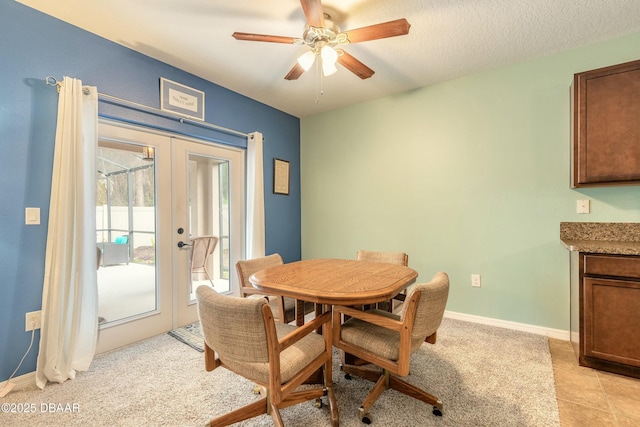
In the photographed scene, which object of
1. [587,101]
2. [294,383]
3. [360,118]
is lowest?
[294,383]

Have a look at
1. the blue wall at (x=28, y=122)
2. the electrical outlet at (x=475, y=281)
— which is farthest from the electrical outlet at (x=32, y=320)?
the electrical outlet at (x=475, y=281)

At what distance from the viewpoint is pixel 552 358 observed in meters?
2.21

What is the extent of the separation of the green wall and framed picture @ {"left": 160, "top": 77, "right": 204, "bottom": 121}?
1698 millimetres

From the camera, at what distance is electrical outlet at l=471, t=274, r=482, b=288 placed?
2926 mm

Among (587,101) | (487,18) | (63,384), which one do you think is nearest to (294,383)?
(63,384)

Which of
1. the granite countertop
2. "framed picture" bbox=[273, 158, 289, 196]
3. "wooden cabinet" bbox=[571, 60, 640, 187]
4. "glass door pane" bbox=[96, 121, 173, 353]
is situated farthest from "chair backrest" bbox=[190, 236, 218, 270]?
"wooden cabinet" bbox=[571, 60, 640, 187]

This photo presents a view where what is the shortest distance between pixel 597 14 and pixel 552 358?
8.26ft

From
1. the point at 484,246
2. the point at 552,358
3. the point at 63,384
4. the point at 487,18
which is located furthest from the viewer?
the point at 484,246

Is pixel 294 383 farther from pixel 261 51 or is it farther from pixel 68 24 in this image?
→ pixel 68 24

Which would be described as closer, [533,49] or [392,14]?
[392,14]

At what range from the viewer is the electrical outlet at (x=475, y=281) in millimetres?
2926

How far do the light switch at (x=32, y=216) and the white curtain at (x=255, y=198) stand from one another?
5.78 feet

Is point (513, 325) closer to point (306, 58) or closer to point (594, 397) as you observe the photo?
point (594, 397)

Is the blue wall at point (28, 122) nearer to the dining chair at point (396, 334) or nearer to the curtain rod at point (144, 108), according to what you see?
the curtain rod at point (144, 108)
